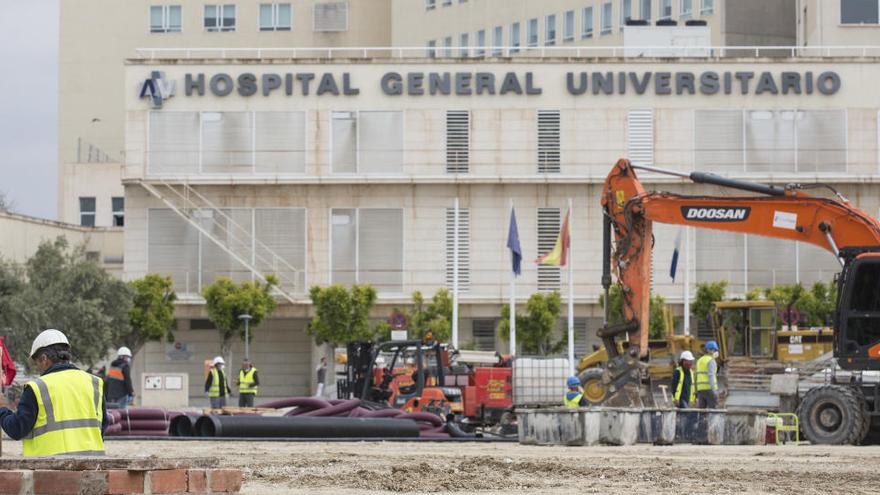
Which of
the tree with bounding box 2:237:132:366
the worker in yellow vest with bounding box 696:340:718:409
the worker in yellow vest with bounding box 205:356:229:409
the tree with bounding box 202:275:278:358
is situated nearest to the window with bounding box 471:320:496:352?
the tree with bounding box 202:275:278:358

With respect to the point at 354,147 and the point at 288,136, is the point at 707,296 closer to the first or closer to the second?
the point at 354,147

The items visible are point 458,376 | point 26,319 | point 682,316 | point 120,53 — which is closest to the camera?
point 458,376

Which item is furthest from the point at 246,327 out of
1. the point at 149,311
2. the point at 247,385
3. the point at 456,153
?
the point at 247,385

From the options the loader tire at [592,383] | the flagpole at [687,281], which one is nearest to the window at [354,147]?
the flagpole at [687,281]

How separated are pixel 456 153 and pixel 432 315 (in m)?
6.77

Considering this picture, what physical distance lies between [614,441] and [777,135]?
40.3 meters

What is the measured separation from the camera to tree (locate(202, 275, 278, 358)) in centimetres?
6303

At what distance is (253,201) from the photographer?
218 ft

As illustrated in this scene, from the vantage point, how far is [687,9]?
76.3 metres

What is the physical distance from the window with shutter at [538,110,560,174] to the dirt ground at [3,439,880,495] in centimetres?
3807

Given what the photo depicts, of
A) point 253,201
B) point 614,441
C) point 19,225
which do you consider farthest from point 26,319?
point 614,441

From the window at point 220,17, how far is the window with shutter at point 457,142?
26057mm

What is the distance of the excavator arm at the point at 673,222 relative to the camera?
102ft

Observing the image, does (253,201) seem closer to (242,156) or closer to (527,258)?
(242,156)
